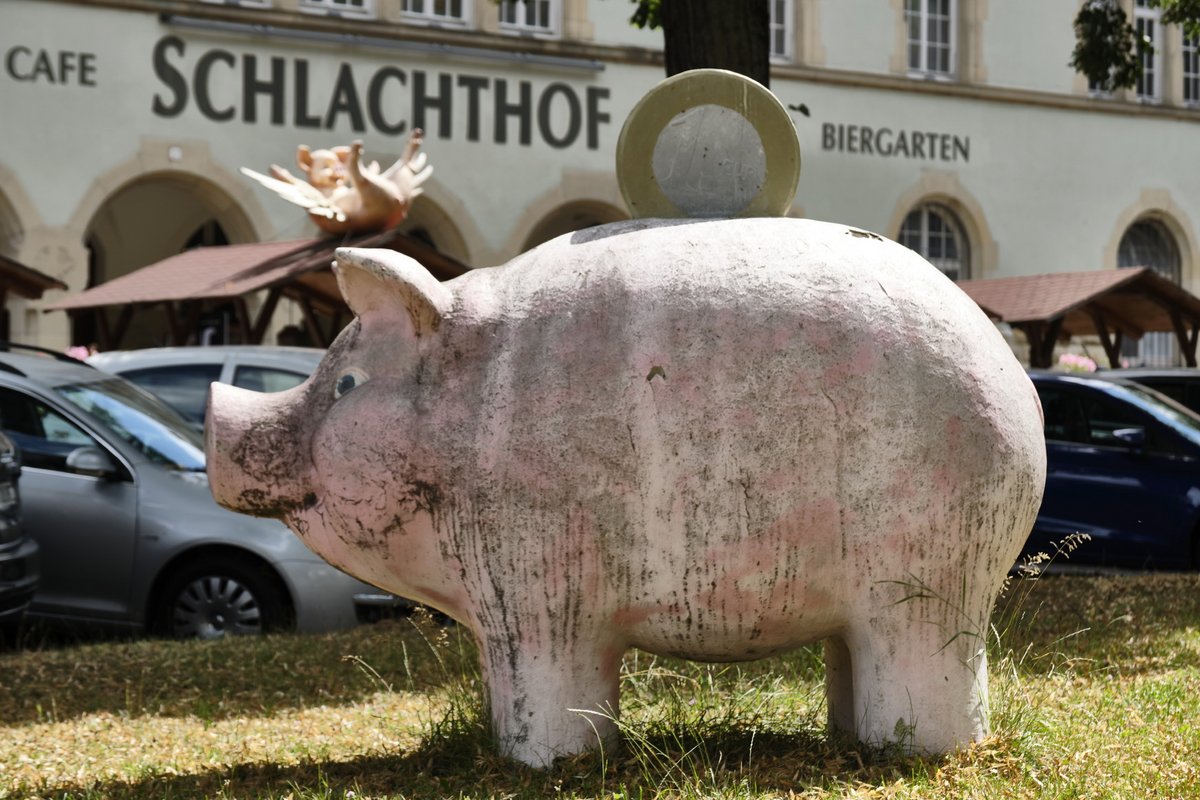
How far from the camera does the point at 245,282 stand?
15.1 meters

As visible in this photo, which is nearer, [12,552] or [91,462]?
[12,552]

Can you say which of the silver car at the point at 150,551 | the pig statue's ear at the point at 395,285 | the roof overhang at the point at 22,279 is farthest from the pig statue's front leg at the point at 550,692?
the roof overhang at the point at 22,279

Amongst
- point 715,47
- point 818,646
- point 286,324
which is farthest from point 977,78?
point 818,646

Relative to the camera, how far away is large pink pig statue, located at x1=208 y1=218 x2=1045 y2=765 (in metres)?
4.34

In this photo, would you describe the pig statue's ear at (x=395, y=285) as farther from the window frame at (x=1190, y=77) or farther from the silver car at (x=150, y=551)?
the window frame at (x=1190, y=77)

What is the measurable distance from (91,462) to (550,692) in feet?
15.7

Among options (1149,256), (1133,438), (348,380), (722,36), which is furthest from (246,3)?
(348,380)

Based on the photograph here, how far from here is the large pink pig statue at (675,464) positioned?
14.2 ft

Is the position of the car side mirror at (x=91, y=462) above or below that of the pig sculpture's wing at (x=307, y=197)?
below

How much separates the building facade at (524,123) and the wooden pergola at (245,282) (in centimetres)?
300

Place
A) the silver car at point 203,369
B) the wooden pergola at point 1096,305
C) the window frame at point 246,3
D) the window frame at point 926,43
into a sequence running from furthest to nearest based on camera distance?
the window frame at point 926,43
the window frame at point 246,3
the wooden pergola at point 1096,305
the silver car at point 203,369

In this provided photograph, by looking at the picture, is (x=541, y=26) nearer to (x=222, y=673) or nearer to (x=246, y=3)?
(x=246, y=3)

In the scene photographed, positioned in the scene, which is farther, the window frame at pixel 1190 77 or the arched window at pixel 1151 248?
the window frame at pixel 1190 77

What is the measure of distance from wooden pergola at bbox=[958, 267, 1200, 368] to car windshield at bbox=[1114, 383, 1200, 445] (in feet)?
23.6
